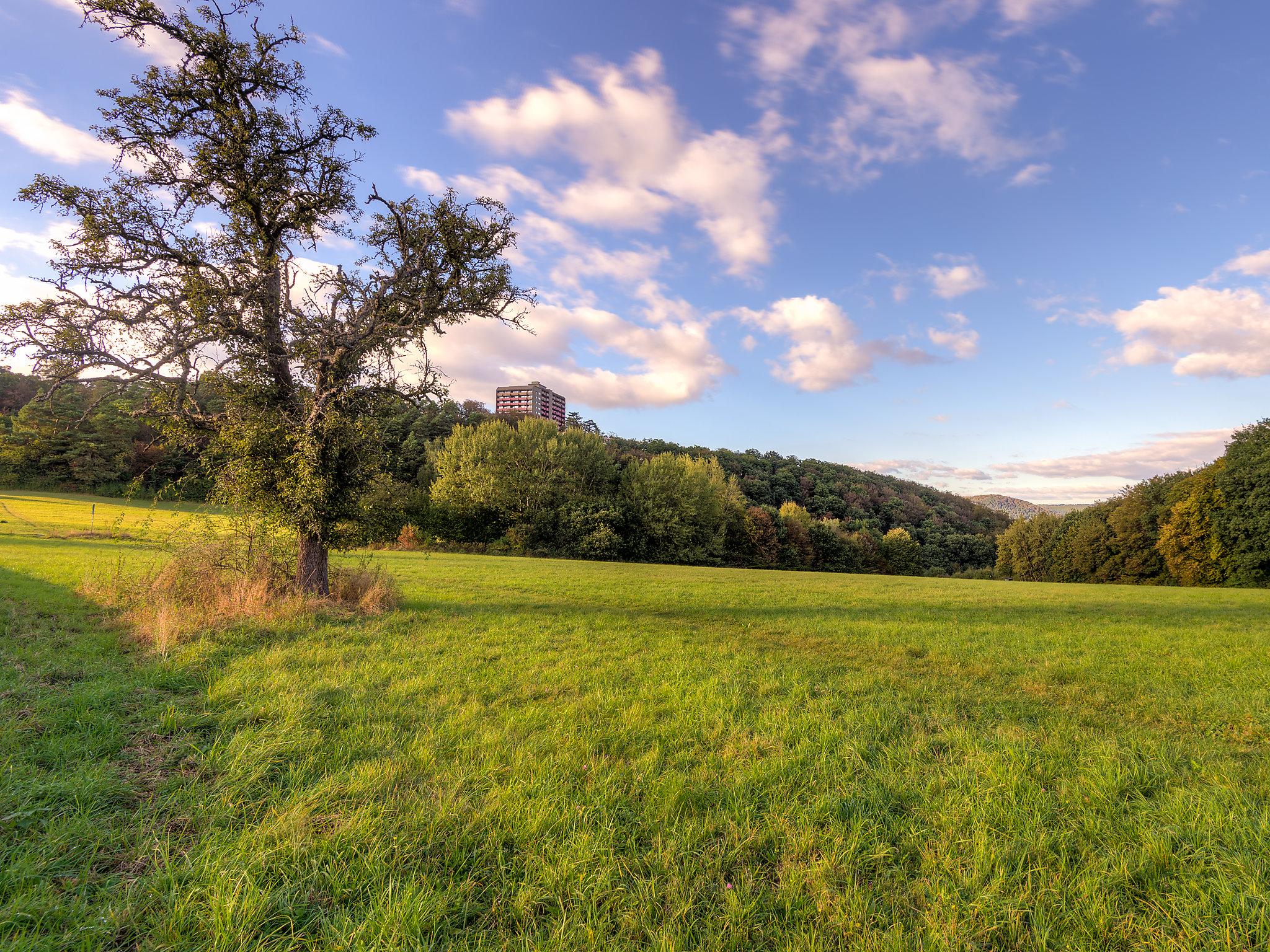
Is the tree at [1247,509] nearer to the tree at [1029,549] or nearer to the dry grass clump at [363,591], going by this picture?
Answer: the tree at [1029,549]

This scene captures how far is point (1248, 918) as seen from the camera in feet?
8.66

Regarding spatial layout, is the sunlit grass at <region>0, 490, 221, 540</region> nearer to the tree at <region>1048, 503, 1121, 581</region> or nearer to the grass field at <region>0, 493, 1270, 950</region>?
the grass field at <region>0, 493, 1270, 950</region>

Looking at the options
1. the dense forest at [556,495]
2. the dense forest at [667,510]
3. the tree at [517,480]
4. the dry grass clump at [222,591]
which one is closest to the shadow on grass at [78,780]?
the dry grass clump at [222,591]

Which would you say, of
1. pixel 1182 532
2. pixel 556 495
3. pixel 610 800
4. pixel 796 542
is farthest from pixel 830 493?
pixel 610 800

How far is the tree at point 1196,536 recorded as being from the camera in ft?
142

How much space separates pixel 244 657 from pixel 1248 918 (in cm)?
995

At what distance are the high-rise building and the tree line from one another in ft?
260

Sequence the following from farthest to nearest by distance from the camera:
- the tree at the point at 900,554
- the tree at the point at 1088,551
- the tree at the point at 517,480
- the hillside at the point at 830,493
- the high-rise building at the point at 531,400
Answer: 1. the high-rise building at the point at 531,400
2. the hillside at the point at 830,493
3. the tree at the point at 900,554
4. the tree at the point at 1088,551
5. the tree at the point at 517,480

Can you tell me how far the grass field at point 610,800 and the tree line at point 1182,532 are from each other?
2066 inches

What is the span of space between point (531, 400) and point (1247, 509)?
95.0 metres

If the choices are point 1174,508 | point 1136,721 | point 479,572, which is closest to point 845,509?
point 1174,508

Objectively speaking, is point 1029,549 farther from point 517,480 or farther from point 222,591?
point 222,591

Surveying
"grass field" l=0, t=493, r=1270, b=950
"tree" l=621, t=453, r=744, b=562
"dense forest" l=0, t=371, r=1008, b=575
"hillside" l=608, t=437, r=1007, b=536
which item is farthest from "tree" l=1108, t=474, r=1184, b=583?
"grass field" l=0, t=493, r=1270, b=950

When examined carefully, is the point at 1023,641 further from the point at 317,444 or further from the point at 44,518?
the point at 44,518
